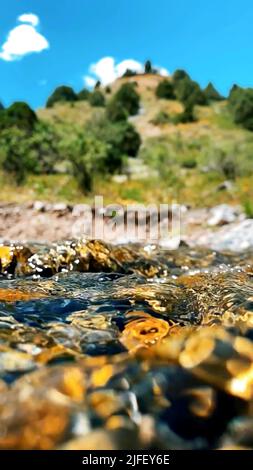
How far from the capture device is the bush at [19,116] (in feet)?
120

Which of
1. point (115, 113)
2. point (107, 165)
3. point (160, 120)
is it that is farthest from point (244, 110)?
point (107, 165)

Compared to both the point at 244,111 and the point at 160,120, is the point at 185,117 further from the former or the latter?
the point at 244,111

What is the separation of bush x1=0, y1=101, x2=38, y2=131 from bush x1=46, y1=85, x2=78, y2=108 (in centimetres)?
2015

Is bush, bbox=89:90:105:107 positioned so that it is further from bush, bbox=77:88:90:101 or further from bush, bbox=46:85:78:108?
bush, bbox=46:85:78:108

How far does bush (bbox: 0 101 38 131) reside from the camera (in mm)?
36719

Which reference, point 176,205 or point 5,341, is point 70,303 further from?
point 176,205

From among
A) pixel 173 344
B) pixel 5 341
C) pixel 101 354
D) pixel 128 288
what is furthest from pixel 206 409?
pixel 128 288

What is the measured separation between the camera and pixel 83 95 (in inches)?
2486

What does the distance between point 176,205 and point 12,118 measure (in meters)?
28.8

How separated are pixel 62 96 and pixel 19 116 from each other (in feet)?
79.1

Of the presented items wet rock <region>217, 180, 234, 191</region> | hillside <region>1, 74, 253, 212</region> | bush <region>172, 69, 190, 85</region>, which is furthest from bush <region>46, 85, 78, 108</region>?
wet rock <region>217, 180, 234, 191</region>

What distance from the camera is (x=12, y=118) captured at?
37.5 m

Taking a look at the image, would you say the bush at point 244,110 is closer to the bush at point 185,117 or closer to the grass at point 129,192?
the bush at point 185,117

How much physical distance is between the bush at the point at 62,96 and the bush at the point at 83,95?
604mm
